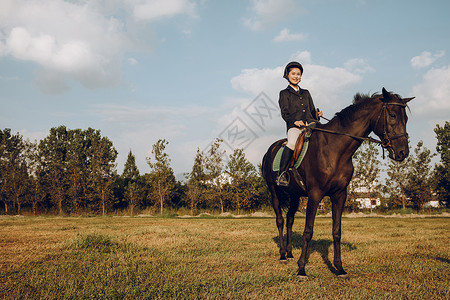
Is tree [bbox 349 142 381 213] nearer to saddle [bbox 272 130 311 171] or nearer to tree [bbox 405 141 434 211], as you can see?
tree [bbox 405 141 434 211]

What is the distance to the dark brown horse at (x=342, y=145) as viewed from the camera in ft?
18.1

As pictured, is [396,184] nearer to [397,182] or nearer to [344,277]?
[397,182]

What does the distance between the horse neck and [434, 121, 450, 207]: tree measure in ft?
130

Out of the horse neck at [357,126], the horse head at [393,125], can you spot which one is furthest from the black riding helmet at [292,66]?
the horse head at [393,125]

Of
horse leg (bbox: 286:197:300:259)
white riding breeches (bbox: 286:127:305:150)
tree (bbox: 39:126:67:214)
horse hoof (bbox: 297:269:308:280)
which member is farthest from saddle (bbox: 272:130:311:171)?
tree (bbox: 39:126:67:214)

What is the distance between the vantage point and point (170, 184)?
3703 centimetres

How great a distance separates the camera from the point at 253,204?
38875 mm

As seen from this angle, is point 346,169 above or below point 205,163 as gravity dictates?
below

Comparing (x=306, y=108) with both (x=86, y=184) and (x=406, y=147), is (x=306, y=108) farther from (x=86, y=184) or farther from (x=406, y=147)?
(x=86, y=184)

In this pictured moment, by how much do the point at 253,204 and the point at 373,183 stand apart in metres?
14.7

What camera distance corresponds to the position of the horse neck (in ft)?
19.3

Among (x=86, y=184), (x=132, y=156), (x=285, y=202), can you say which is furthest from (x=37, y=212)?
(x=285, y=202)

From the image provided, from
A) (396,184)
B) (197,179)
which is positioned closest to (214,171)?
(197,179)

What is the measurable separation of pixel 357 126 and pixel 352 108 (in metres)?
0.45
